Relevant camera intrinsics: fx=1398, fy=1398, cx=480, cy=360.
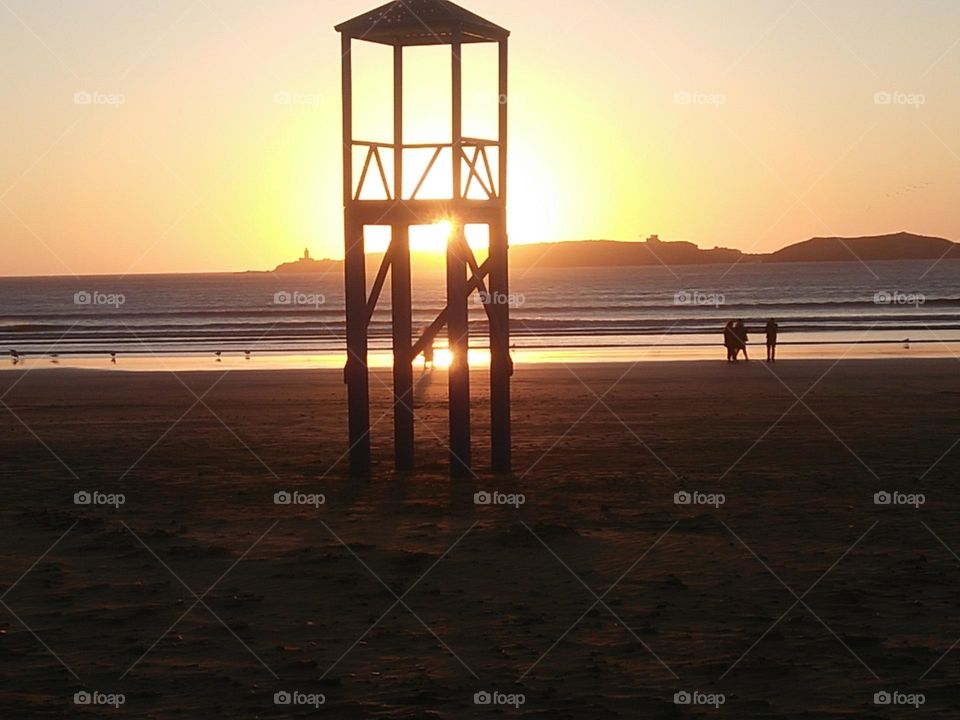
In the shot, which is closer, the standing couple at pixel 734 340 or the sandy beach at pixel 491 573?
the sandy beach at pixel 491 573

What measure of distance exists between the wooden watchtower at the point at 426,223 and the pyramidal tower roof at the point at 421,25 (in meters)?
0.01

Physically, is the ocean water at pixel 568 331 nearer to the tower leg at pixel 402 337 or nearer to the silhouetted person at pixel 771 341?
the tower leg at pixel 402 337

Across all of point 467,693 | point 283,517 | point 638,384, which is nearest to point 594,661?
point 467,693

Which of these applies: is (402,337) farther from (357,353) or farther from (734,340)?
(734,340)

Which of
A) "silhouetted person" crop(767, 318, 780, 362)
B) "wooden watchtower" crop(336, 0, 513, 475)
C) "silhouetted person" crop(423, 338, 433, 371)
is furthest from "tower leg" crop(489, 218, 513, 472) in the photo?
"silhouetted person" crop(767, 318, 780, 362)

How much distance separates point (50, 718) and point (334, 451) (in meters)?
12.5

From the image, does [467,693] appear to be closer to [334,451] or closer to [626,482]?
[626,482]

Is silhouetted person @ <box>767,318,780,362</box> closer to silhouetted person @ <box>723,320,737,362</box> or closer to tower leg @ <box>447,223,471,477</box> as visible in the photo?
silhouetted person @ <box>723,320,737,362</box>

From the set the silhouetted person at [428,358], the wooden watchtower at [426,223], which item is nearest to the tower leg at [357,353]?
the wooden watchtower at [426,223]

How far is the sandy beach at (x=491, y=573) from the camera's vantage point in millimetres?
9422

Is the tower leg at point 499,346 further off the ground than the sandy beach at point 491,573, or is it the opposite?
the tower leg at point 499,346

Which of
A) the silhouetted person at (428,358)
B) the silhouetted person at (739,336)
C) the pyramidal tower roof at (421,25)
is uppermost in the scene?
the pyramidal tower roof at (421,25)

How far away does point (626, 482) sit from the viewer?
17.7 m

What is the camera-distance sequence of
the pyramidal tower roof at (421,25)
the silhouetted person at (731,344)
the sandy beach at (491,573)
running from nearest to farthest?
the sandy beach at (491,573) → the pyramidal tower roof at (421,25) → the silhouetted person at (731,344)
